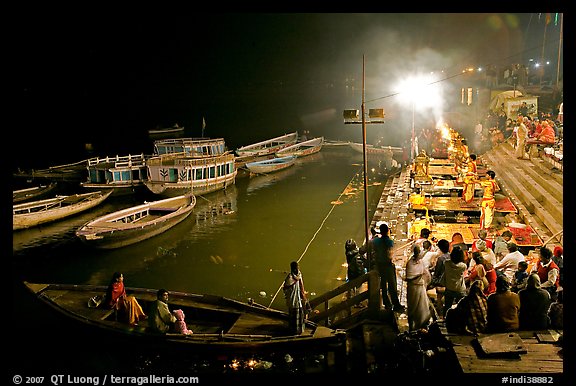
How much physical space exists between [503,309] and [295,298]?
3190 mm

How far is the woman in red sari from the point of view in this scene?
9188 mm

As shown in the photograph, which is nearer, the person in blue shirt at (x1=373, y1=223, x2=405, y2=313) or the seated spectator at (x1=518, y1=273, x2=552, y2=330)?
the seated spectator at (x1=518, y1=273, x2=552, y2=330)

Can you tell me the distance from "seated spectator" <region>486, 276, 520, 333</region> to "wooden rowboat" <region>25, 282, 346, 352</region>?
251cm

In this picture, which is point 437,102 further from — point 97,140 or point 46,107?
point 46,107

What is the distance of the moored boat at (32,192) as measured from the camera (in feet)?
80.8

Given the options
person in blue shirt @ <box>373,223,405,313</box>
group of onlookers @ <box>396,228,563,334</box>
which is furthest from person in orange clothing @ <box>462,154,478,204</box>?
person in blue shirt @ <box>373,223,405,313</box>

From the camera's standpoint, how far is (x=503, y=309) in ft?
20.2

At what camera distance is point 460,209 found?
Answer: 12.9m

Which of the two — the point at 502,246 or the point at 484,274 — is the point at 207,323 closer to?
the point at 484,274

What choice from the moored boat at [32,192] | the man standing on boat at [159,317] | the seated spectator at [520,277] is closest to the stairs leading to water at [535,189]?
the seated spectator at [520,277]

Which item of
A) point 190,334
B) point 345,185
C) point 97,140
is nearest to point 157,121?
point 97,140

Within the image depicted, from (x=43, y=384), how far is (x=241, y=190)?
898 inches

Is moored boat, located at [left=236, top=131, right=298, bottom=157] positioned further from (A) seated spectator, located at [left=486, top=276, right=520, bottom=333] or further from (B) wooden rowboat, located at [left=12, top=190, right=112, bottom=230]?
(A) seated spectator, located at [left=486, top=276, right=520, bottom=333]

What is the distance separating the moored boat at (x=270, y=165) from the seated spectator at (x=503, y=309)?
89.7 feet
